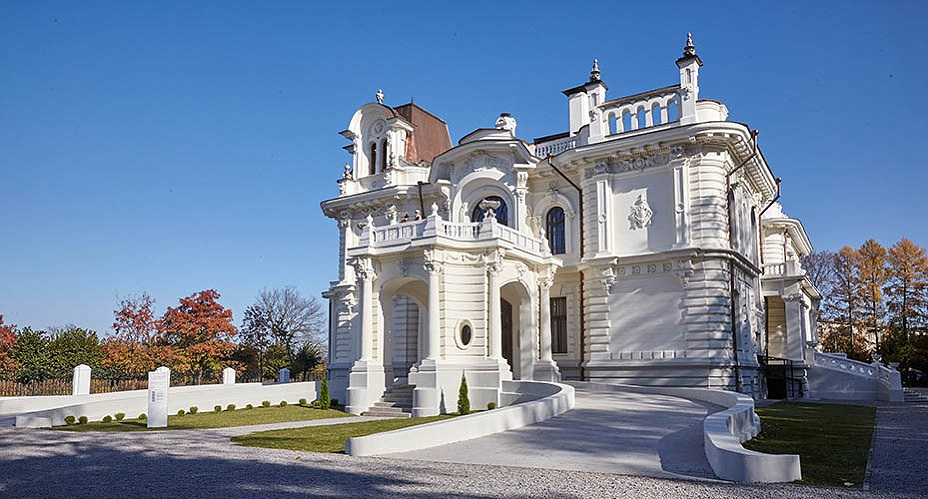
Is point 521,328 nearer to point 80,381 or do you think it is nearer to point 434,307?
point 434,307

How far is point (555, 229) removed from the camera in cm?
2902

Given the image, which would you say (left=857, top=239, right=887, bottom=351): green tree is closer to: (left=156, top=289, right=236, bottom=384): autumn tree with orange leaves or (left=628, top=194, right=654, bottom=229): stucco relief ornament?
(left=628, top=194, right=654, bottom=229): stucco relief ornament

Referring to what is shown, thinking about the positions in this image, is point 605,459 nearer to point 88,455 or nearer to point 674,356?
point 88,455

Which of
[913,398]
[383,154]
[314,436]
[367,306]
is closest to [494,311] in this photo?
[367,306]

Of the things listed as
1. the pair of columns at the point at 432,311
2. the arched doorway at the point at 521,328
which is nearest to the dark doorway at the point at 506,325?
the arched doorway at the point at 521,328

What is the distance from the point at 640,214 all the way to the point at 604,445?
1507 cm

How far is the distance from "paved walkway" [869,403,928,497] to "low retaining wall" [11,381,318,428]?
19.4 metres

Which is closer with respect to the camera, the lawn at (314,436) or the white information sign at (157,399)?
the lawn at (314,436)

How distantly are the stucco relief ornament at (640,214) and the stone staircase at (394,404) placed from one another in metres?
9.88

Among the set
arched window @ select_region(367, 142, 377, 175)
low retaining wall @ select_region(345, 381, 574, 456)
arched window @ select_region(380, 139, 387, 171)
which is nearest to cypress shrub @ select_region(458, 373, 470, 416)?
low retaining wall @ select_region(345, 381, 574, 456)

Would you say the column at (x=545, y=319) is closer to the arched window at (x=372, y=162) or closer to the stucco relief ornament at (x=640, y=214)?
the stucco relief ornament at (x=640, y=214)

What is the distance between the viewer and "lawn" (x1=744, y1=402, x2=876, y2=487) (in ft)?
31.1

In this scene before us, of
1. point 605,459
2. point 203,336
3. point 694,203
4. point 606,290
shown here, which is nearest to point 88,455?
point 605,459

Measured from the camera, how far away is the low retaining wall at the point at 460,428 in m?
11.7
